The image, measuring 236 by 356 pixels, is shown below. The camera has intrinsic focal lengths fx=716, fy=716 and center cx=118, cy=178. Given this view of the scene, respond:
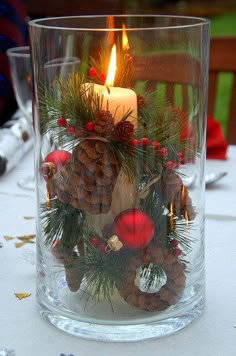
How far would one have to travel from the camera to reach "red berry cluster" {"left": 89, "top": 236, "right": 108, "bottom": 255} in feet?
1.58

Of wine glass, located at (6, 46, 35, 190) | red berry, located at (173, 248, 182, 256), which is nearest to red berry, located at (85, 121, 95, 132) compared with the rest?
red berry, located at (173, 248, 182, 256)

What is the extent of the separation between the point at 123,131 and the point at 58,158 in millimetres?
59

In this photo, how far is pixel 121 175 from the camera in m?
0.47

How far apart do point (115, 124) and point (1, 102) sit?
0.98 meters

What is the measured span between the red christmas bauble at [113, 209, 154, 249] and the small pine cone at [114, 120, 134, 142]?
0.05 m

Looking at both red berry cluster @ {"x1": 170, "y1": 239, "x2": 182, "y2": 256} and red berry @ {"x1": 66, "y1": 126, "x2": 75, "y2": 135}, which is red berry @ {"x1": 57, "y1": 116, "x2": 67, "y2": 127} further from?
red berry cluster @ {"x1": 170, "y1": 239, "x2": 182, "y2": 256}

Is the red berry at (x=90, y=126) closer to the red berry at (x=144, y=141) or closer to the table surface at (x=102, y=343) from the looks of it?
the red berry at (x=144, y=141)

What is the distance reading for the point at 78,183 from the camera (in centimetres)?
48

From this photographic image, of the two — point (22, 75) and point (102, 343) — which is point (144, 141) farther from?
point (22, 75)

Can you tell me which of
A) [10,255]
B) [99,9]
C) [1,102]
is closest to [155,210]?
[10,255]

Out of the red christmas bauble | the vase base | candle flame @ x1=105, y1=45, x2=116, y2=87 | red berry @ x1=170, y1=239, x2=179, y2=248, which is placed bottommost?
the vase base

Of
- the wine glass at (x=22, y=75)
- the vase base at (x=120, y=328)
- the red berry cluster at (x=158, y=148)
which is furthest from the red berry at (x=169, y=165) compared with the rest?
the wine glass at (x=22, y=75)

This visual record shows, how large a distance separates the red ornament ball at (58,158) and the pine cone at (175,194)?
65 millimetres

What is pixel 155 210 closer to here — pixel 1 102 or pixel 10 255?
pixel 10 255
